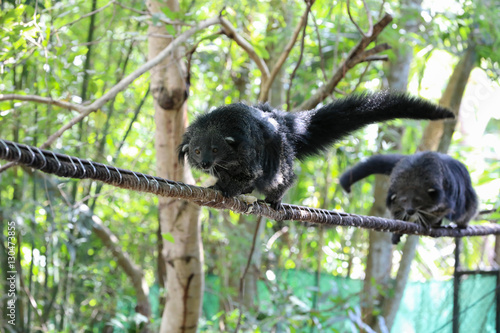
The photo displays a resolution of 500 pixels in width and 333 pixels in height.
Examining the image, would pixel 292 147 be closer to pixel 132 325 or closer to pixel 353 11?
pixel 353 11

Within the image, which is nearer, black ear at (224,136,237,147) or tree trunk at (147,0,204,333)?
black ear at (224,136,237,147)

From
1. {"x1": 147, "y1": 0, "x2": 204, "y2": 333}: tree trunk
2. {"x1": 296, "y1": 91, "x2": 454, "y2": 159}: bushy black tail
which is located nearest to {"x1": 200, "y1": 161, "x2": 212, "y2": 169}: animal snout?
{"x1": 296, "y1": 91, "x2": 454, "y2": 159}: bushy black tail

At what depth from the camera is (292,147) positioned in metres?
2.36

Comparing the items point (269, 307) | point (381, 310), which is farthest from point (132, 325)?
point (381, 310)

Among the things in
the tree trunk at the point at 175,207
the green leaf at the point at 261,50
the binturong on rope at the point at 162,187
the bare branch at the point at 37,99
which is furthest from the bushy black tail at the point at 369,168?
the bare branch at the point at 37,99

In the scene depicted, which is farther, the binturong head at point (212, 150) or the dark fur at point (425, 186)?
the dark fur at point (425, 186)

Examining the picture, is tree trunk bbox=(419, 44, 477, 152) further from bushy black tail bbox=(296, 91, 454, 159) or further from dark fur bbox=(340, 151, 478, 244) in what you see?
bushy black tail bbox=(296, 91, 454, 159)

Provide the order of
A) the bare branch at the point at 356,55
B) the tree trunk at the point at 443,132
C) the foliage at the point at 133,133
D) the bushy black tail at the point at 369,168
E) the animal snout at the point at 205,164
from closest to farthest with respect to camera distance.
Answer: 1. the animal snout at the point at 205,164
2. the bare branch at the point at 356,55
3. the foliage at the point at 133,133
4. the bushy black tail at the point at 369,168
5. the tree trunk at the point at 443,132

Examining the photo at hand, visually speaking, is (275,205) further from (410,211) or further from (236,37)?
(410,211)

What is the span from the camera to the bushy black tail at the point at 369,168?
3461 millimetres

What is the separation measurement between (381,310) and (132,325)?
2.22m

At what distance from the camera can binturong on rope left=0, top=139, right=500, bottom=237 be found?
1.03 meters

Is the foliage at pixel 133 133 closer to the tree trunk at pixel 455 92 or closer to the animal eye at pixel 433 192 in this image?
the tree trunk at pixel 455 92

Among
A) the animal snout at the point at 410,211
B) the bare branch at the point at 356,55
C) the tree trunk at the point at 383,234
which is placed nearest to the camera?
the bare branch at the point at 356,55
